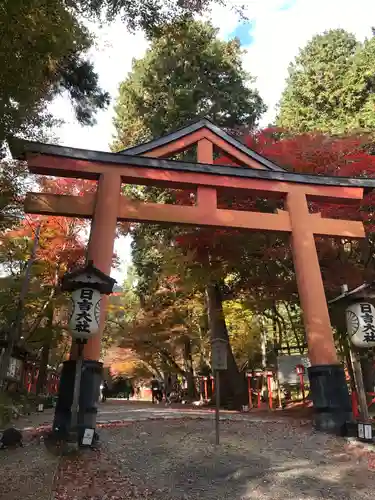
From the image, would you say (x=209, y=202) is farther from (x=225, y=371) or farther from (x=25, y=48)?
(x=225, y=371)

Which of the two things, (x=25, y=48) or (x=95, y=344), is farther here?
(x=95, y=344)

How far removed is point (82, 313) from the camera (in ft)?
21.2

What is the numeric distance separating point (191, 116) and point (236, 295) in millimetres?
7942

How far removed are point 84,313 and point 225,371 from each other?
10.2 meters

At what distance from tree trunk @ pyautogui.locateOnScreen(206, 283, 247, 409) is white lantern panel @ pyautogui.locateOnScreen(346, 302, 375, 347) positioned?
7897 millimetres

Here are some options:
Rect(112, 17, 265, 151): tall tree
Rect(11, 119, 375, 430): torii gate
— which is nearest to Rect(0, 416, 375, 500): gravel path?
Rect(11, 119, 375, 430): torii gate

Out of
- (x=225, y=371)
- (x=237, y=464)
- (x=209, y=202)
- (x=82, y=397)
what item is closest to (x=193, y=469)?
(x=237, y=464)

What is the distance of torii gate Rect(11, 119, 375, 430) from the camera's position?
25.1 feet

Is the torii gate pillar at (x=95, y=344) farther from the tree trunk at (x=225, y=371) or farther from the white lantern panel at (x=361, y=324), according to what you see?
the tree trunk at (x=225, y=371)

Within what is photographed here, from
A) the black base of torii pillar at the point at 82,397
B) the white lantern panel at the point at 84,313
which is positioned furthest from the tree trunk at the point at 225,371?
the white lantern panel at the point at 84,313

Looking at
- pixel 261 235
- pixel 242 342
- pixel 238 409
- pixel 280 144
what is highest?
pixel 280 144

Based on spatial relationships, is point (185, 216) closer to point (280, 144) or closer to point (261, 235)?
point (261, 235)

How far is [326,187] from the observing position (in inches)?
377

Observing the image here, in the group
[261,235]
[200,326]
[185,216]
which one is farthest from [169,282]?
[185,216]
